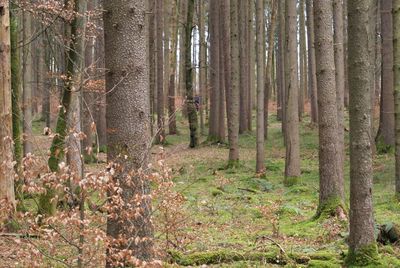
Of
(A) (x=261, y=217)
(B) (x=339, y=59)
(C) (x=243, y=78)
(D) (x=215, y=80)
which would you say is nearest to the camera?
(A) (x=261, y=217)

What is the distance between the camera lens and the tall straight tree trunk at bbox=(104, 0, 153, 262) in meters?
4.64

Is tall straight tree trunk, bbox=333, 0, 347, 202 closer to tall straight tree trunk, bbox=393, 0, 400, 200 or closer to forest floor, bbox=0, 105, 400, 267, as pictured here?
tall straight tree trunk, bbox=393, 0, 400, 200

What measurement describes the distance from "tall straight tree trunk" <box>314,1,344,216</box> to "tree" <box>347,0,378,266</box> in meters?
3.02

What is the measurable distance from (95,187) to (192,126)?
18.7 m

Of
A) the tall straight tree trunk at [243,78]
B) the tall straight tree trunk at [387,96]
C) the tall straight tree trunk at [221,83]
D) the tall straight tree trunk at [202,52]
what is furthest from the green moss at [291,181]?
the tall straight tree trunk at [243,78]

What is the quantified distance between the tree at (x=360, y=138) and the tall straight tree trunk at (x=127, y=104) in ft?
7.94

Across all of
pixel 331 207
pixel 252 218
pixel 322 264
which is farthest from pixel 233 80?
pixel 322 264

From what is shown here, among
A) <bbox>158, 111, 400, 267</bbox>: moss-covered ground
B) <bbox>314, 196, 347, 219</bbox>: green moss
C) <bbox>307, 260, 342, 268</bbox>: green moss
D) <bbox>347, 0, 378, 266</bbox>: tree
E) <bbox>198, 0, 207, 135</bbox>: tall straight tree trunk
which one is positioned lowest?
<bbox>158, 111, 400, 267</bbox>: moss-covered ground

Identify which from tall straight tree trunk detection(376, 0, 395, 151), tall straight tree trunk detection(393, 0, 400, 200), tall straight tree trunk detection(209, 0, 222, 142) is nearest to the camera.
A: tall straight tree trunk detection(393, 0, 400, 200)

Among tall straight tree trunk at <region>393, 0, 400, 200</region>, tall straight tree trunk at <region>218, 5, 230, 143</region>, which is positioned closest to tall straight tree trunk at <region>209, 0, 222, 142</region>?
tall straight tree trunk at <region>218, 5, 230, 143</region>

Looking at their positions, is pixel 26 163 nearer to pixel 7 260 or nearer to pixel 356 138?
pixel 7 260

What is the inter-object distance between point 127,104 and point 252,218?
6.32 meters

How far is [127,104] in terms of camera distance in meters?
4.66

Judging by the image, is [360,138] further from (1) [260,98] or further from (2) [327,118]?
(1) [260,98]
